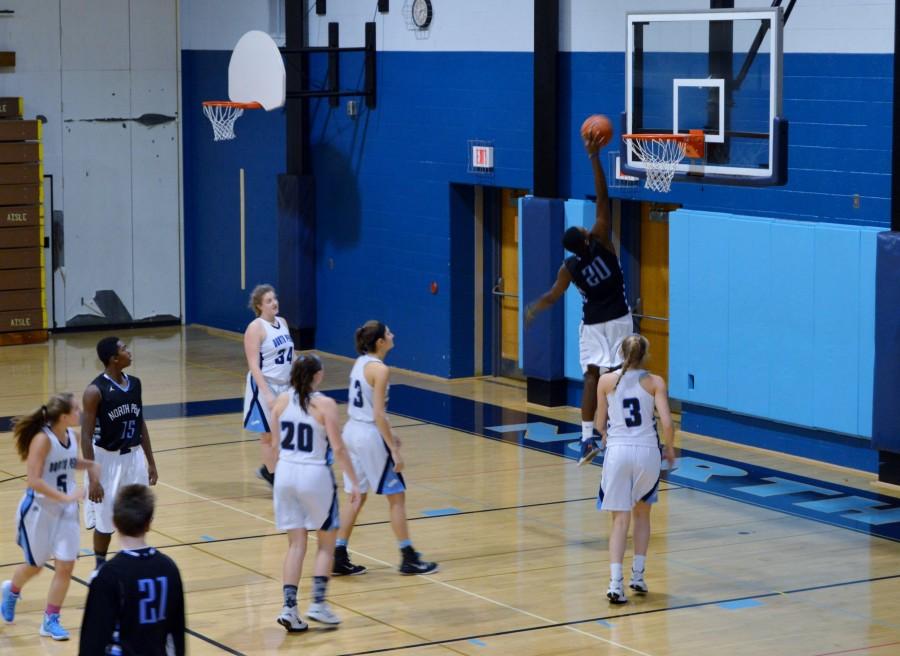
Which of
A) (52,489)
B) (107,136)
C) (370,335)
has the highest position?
(107,136)

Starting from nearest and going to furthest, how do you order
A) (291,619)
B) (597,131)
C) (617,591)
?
(291,619), (617,591), (597,131)

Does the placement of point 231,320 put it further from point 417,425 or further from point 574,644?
point 574,644

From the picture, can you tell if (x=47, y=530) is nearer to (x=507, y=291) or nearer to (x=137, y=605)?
(x=137, y=605)

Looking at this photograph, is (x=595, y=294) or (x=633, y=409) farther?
(x=595, y=294)

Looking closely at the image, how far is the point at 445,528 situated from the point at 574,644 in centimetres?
286

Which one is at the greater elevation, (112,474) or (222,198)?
(222,198)

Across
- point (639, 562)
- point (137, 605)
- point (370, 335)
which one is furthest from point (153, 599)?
point (639, 562)

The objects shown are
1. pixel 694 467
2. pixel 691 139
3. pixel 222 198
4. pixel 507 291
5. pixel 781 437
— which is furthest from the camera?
pixel 222 198

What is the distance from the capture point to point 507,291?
1811 cm

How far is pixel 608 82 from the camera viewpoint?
15.7 meters

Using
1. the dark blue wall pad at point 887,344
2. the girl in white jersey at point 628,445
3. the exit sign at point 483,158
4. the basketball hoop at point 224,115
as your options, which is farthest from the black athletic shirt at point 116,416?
the basketball hoop at point 224,115

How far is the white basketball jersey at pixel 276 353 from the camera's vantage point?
11930mm

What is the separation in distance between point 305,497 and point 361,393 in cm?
125

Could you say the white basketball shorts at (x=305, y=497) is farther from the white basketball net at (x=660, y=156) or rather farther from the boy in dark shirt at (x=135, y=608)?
the white basketball net at (x=660, y=156)
